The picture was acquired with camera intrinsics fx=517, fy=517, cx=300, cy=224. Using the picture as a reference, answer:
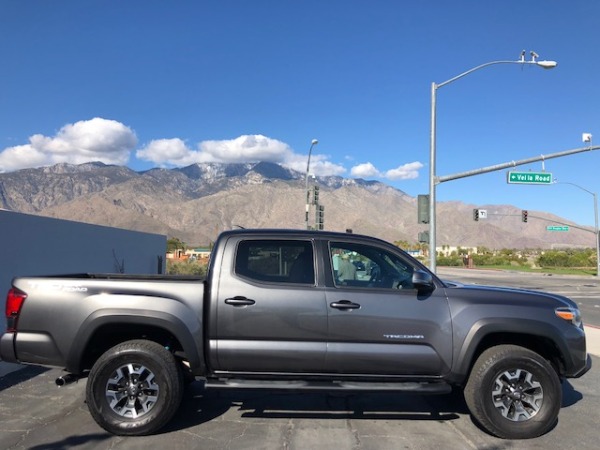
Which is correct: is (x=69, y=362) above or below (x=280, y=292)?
below

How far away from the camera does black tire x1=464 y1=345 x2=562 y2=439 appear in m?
5.05

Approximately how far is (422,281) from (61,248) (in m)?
9.40

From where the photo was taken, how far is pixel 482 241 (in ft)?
554

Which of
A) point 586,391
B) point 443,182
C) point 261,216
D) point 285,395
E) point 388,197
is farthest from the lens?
point 388,197

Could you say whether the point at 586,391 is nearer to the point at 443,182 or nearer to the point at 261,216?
the point at 443,182

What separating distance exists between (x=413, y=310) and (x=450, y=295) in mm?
430

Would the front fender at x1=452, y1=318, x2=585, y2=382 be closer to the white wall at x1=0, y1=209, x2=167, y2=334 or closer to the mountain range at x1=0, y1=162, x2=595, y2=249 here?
the white wall at x1=0, y1=209, x2=167, y2=334

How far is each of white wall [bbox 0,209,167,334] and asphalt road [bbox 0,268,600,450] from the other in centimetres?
318

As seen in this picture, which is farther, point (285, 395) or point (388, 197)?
point (388, 197)

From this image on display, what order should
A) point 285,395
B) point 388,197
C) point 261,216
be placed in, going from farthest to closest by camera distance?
1. point 388,197
2. point 261,216
3. point 285,395

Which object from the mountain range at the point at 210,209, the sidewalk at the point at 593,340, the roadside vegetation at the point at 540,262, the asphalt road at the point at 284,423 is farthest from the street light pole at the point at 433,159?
the mountain range at the point at 210,209

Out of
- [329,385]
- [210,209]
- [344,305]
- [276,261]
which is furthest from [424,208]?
[210,209]

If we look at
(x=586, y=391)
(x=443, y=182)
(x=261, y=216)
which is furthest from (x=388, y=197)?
(x=586, y=391)

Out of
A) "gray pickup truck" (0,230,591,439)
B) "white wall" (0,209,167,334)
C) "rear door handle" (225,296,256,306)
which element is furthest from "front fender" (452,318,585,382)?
"white wall" (0,209,167,334)
